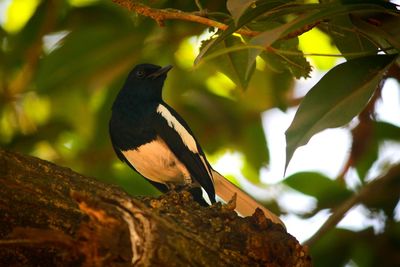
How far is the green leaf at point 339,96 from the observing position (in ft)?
8.02

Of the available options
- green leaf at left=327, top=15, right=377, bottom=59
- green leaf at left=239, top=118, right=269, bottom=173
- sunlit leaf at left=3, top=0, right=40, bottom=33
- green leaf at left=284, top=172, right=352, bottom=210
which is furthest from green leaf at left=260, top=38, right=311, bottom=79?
sunlit leaf at left=3, top=0, right=40, bottom=33

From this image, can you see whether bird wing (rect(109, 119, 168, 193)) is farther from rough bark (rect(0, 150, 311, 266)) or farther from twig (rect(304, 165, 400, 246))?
rough bark (rect(0, 150, 311, 266))

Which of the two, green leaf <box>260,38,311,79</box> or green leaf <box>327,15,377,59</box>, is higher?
green leaf <box>327,15,377,59</box>

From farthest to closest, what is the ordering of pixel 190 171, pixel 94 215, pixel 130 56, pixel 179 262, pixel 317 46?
1. pixel 317 46
2. pixel 130 56
3. pixel 190 171
4. pixel 179 262
5. pixel 94 215

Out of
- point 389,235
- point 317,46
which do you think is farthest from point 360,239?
point 317,46

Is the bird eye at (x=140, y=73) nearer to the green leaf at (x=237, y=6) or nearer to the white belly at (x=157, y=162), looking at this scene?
the white belly at (x=157, y=162)

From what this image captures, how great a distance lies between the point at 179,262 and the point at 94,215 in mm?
357

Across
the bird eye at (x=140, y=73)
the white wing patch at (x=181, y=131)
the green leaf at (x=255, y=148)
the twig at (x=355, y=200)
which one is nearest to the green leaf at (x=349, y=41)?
the twig at (x=355, y=200)

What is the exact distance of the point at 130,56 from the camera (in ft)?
16.8

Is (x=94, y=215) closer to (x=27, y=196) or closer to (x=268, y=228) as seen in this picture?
(x=27, y=196)

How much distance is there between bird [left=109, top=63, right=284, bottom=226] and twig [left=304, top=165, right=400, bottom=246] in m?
0.50

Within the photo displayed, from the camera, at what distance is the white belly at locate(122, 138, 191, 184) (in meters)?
4.38

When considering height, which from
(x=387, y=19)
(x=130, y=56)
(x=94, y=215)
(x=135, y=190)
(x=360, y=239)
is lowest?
(x=135, y=190)

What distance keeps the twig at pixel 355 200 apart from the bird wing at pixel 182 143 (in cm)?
67
